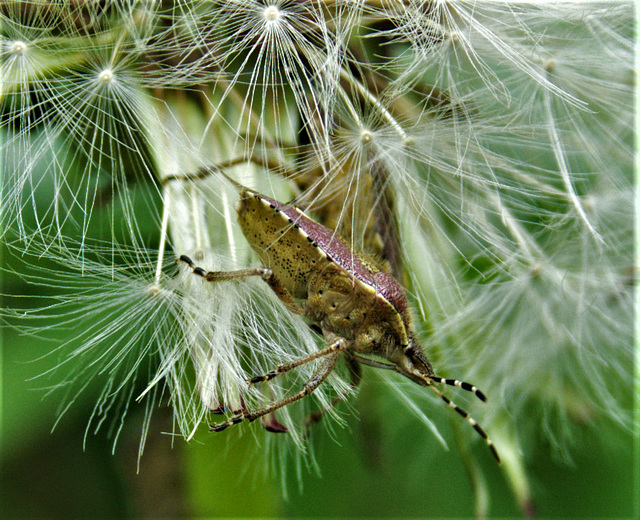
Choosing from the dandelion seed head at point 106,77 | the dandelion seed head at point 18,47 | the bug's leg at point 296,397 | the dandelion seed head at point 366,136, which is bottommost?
the bug's leg at point 296,397

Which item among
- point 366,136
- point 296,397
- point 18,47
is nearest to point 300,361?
point 296,397

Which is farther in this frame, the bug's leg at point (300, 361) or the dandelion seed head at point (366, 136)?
the dandelion seed head at point (366, 136)

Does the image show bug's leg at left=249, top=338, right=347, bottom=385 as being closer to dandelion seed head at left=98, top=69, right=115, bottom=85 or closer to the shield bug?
the shield bug

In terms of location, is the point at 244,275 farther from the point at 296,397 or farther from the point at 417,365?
the point at 417,365

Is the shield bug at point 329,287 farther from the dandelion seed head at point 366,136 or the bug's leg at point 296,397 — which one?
the dandelion seed head at point 366,136

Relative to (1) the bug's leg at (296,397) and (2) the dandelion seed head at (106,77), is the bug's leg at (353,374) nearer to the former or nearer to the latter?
(1) the bug's leg at (296,397)

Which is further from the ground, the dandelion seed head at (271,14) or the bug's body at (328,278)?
the dandelion seed head at (271,14)

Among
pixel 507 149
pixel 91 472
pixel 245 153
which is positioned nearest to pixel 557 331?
pixel 507 149

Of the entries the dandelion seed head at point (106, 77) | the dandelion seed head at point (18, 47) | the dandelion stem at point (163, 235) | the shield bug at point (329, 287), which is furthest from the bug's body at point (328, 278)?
the dandelion seed head at point (18, 47)
